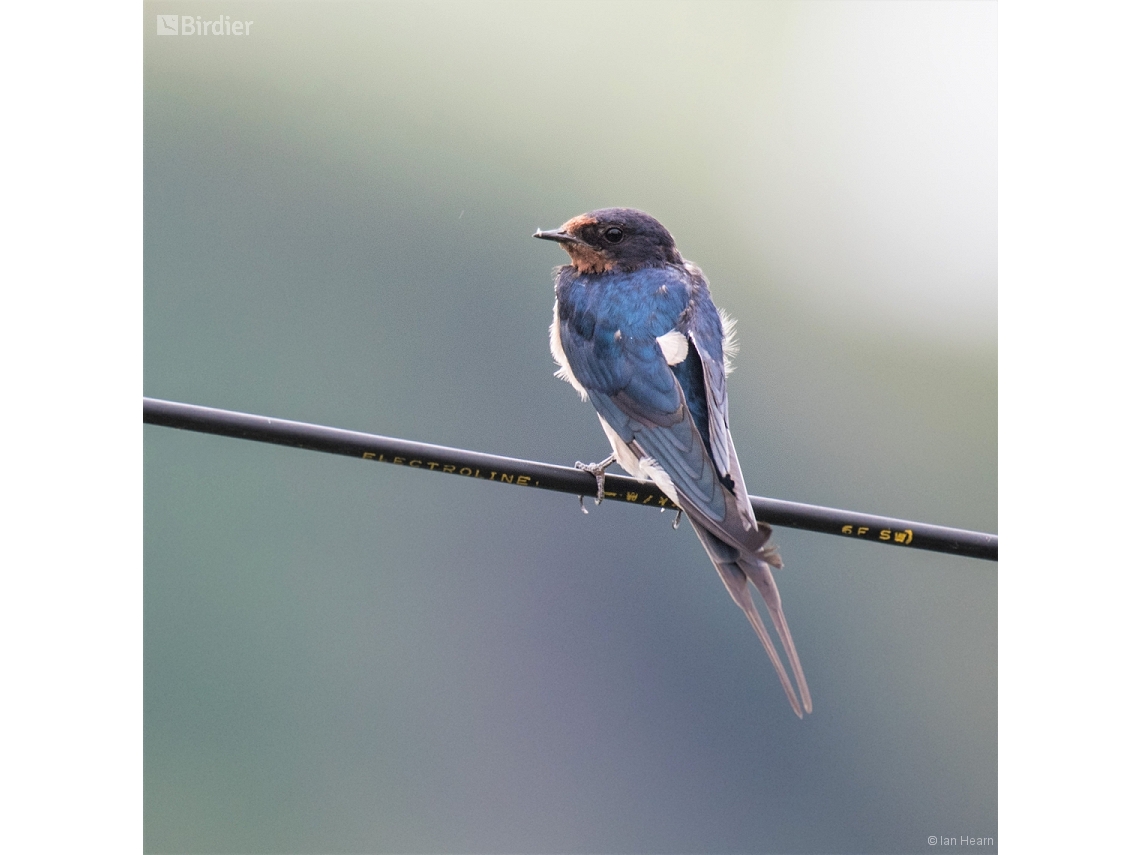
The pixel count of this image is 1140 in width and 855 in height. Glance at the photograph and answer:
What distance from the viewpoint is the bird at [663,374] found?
1914 mm

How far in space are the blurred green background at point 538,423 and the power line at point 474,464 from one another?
962mm

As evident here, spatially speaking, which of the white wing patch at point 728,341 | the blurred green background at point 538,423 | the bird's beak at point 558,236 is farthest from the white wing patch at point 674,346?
the blurred green background at point 538,423

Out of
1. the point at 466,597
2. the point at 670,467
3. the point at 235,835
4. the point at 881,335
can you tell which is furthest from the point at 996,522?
the point at 235,835

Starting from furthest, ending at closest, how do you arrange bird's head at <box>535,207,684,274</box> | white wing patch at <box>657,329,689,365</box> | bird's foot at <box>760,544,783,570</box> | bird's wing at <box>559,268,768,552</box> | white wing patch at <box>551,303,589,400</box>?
bird's head at <box>535,207,684,274</box>
white wing patch at <box>551,303,589,400</box>
white wing patch at <box>657,329,689,365</box>
bird's wing at <box>559,268,768,552</box>
bird's foot at <box>760,544,783,570</box>

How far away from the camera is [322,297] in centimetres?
320

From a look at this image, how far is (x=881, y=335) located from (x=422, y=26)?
158 centimetres

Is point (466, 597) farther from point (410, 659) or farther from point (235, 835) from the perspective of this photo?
point (235, 835)

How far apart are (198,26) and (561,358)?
50.7 inches

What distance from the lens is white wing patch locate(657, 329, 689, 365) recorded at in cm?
222

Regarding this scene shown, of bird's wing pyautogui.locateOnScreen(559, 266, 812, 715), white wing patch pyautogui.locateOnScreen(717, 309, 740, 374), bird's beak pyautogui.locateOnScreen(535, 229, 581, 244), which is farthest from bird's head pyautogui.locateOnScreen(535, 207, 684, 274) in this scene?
white wing patch pyautogui.locateOnScreen(717, 309, 740, 374)

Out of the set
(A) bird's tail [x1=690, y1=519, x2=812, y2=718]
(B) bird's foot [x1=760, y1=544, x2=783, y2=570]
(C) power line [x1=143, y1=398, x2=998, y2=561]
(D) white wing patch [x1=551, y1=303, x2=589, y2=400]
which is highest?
(D) white wing patch [x1=551, y1=303, x2=589, y2=400]

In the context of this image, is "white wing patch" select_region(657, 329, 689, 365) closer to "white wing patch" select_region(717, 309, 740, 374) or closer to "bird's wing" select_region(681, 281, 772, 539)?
"bird's wing" select_region(681, 281, 772, 539)

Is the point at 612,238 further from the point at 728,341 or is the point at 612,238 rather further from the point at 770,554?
the point at 770,554

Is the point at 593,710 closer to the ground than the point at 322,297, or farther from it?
closer to the ground
